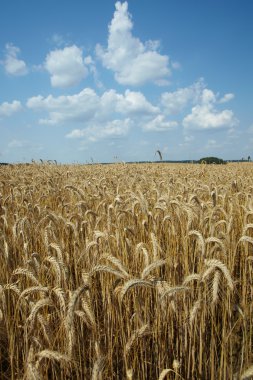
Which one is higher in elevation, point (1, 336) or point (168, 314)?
point (168, 314)

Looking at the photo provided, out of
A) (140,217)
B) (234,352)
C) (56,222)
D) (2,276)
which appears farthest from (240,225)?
(2,276)

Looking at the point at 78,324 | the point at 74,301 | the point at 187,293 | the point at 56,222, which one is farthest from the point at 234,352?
the point at 56,222

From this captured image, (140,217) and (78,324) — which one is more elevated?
(140,217)

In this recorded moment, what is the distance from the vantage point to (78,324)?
221cm

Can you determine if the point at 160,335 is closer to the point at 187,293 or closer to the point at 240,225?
the point at 187,293

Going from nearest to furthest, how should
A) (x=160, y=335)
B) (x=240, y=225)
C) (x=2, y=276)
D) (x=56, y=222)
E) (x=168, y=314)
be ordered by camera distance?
(x=160, y=335) → (x=168, y=314) → (x=2, y=276) → (x=56, y=222) → (x=240, y=225)

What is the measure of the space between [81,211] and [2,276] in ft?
4.62

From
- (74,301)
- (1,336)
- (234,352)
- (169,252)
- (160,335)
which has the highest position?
(74,301)

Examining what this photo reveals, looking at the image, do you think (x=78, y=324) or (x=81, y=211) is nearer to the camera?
(x=78, y=324)

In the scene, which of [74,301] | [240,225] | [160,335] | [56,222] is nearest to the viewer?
[74,301]

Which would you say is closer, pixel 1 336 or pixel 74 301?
pixel 74 301

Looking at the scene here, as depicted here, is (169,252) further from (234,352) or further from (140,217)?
(140,217)

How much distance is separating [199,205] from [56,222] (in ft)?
5.09

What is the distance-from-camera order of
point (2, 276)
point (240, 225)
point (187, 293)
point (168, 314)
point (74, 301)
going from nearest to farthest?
point (74, 301) < point (168, 314) < point (187, 293) < point (2, 276) < point (240, 225)
